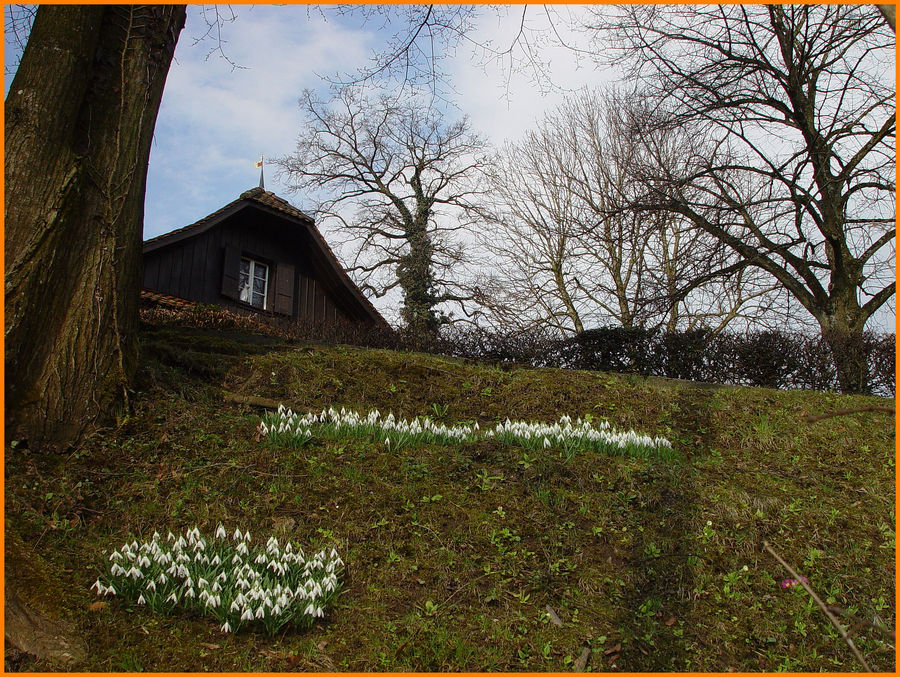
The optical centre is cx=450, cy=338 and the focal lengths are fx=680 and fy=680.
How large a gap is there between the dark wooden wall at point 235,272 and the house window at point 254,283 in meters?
0.19

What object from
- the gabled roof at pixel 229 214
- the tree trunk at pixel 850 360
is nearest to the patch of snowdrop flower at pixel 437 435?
the tree trunk at pixel 850 360

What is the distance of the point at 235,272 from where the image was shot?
1733 cm

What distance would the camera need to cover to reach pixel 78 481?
5.05 meters

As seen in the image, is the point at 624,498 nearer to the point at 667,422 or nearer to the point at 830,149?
the point at 667,422

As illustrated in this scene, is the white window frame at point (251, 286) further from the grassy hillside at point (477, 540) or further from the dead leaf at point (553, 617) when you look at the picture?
the dead leaf at point (553, 617)

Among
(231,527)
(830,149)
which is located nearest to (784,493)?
(231,527)

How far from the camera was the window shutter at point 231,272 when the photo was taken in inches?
669

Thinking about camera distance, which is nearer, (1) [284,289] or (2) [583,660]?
(2) [583,660]

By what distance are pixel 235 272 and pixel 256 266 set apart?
147 centimetres

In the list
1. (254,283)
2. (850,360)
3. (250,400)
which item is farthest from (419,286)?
(250,400)

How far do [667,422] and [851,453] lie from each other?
199 cm

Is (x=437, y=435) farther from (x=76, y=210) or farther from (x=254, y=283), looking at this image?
(x=254, y=283)

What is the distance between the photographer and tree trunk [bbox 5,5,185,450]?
5.22 m

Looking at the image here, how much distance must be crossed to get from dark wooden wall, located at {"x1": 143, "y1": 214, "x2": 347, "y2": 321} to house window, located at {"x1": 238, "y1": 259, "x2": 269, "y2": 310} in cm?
19
